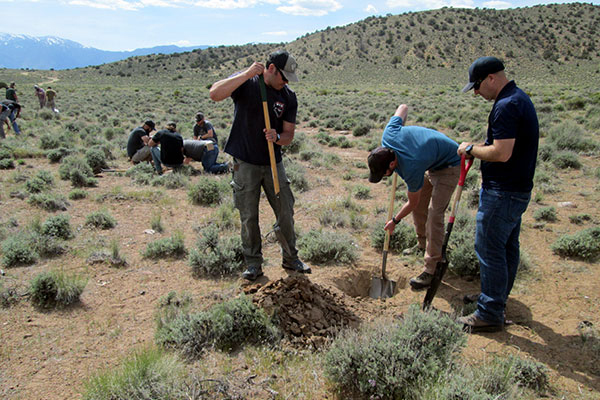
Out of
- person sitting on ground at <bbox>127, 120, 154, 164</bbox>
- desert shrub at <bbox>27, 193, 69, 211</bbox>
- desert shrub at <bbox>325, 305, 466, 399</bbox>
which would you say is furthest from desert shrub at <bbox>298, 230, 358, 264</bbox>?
person sitting on ground at <bbox>127, 120, 154, 164</bbox>

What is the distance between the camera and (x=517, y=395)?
2.53m

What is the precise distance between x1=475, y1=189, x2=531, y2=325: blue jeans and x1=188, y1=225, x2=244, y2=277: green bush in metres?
3.00

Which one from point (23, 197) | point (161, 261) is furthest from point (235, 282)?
point (23, 197)

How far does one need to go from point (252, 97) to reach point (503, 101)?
244 centimetres

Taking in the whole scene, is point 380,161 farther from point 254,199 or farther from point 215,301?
point 215,301

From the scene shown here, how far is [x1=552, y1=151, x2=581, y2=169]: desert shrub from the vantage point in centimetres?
980

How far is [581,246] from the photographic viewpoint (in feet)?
17.1

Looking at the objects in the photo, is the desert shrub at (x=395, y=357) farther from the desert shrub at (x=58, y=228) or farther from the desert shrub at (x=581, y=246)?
the desert shrub at (x=58, y=228)

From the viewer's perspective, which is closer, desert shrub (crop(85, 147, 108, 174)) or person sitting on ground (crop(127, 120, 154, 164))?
desert shrub (crop(85, 147, 108, 174))

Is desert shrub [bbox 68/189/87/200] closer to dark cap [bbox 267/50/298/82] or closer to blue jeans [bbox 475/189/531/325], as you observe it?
dark cap [bbox 267/50/298/82]

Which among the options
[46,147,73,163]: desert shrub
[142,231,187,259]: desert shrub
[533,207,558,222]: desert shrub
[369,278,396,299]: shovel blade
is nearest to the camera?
[369,278,396,299]: shovel blade

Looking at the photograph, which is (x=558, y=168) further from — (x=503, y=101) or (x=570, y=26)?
(x=570, y=26)

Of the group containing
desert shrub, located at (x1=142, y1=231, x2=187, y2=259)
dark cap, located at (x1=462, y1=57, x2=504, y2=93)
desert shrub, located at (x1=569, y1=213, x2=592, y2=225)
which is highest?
dark cap, located at (x1=462, y1=57, x2=504, y2=93)

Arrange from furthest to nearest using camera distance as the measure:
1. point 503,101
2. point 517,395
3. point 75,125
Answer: point 75,125
point 503,101
point 517,395
